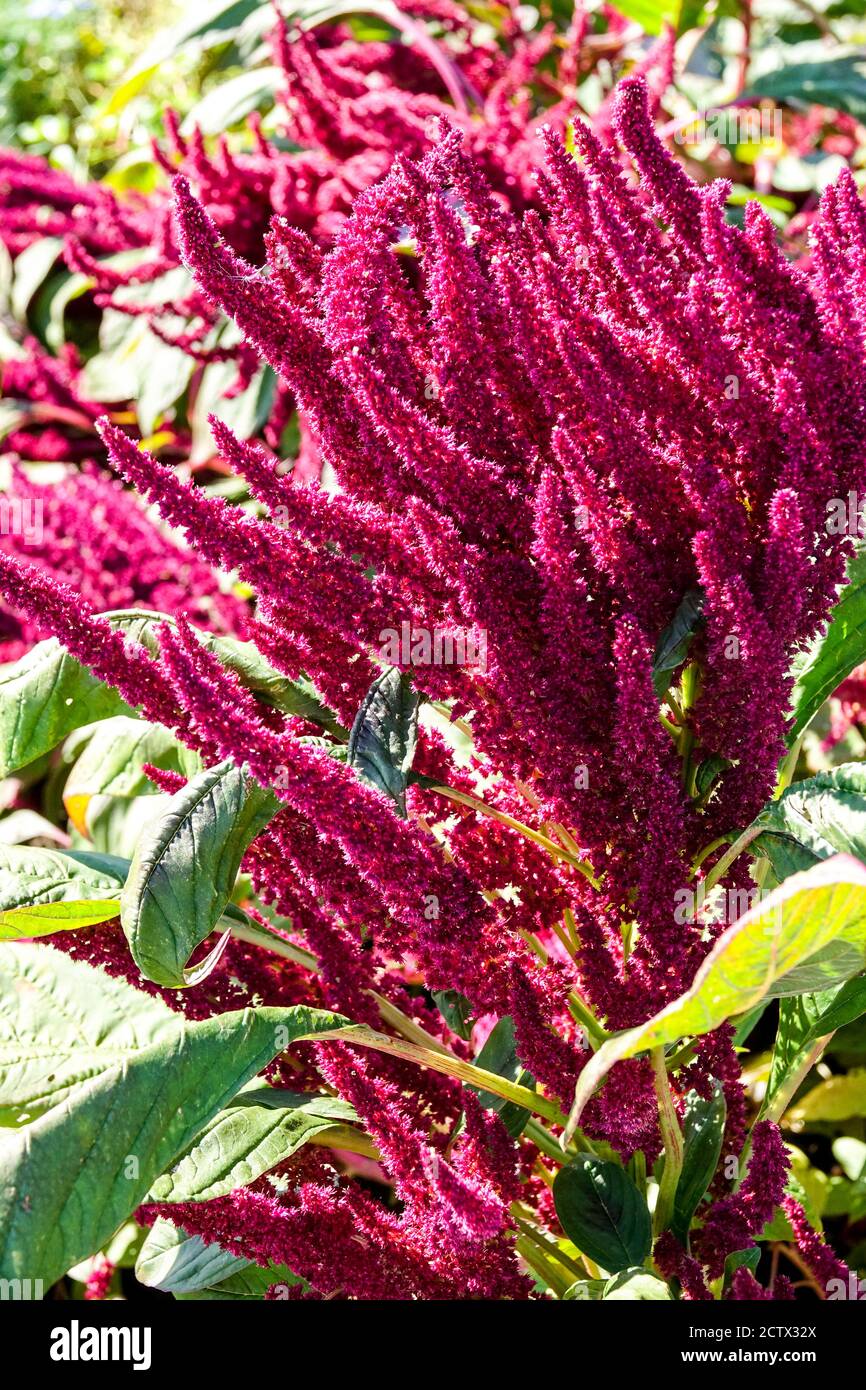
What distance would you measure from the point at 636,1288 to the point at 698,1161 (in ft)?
0.46

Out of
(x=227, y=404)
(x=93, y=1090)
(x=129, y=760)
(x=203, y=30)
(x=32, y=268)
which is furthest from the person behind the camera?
(x=32, y=268)

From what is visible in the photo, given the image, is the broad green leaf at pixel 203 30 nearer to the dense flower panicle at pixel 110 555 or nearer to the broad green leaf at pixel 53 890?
the dense flower panicle at pixel 110 555

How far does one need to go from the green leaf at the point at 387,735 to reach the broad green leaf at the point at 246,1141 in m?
0.26

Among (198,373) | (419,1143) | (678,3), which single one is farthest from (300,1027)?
(678,3)

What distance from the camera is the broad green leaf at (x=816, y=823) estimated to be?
770 millimetres

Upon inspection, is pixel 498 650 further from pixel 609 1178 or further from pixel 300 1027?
pixel 609 1178

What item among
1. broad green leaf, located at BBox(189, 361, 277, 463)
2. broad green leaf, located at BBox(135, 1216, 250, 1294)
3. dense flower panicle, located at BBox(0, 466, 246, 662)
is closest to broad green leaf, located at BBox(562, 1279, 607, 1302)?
broad green leaf, located at BBox(135, 1216, 250, 1294)


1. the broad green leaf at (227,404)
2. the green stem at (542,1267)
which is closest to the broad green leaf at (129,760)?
the green stem at (542,1267)

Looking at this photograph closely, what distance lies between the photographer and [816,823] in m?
0.79

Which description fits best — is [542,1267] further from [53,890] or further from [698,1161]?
[53,890]

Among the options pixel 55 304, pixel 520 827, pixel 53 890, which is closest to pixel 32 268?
pixel 55 304

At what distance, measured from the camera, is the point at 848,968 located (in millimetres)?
741

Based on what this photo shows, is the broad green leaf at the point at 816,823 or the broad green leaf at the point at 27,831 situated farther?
the broad green leaf at the point at 27,831

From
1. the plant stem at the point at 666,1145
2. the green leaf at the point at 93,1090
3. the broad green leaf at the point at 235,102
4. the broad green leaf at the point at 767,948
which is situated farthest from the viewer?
→ the broad green leaf at the point at 235,102
